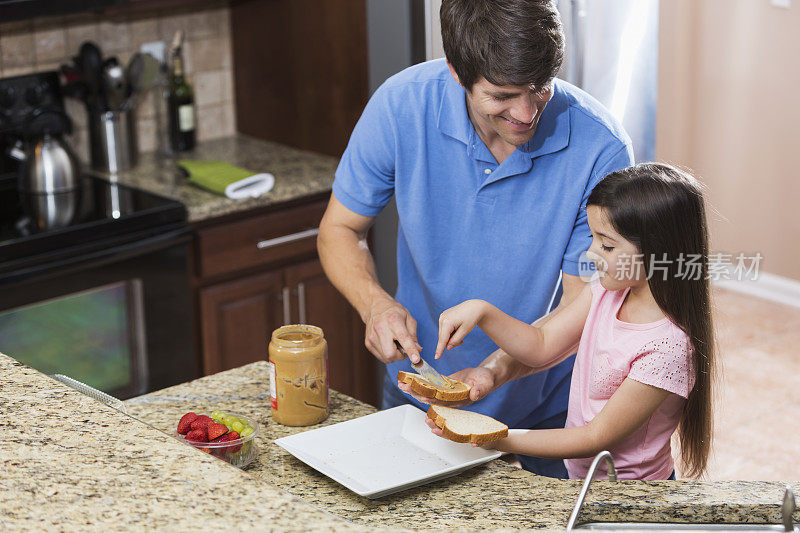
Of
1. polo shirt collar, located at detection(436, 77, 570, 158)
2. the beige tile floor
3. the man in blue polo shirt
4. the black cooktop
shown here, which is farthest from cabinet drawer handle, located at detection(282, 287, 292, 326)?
polo shirt collar, located at detection(436, 77, 570, 158)

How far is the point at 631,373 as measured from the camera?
155 centimetres

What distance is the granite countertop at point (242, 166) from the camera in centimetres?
297

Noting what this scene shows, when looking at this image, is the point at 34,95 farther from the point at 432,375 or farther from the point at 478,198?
the point at 432,375

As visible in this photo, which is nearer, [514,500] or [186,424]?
[514,500]

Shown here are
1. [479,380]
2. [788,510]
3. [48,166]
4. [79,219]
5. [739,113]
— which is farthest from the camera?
[739,113]

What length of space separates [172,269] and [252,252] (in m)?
0.27

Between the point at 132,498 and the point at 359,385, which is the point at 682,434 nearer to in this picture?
the point at 132,498

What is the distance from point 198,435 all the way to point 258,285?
169cm

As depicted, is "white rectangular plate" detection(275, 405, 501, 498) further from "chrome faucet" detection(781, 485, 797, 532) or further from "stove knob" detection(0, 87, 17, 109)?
"stove knob" detection(0, 87, 17, 109)

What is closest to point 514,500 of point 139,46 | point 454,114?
point 454,114

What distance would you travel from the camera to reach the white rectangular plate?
1402 mm

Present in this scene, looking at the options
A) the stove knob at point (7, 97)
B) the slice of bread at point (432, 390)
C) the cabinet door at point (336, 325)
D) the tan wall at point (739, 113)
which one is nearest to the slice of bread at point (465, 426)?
the slice of bread at point (432, 390)

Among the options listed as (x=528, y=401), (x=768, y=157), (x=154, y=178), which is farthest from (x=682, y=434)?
(x=768, y=157)

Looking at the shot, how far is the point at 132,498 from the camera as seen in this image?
1.04 meters
